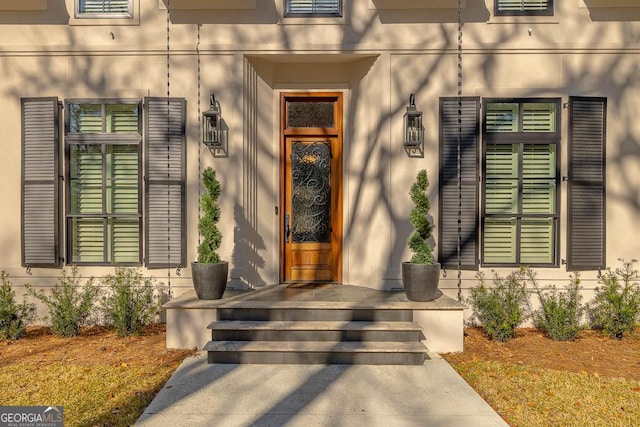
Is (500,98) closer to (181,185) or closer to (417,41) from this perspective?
(417,41)

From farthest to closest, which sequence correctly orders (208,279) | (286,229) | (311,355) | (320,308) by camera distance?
(286,229) < (208,279) < (320,308) < (311,355)

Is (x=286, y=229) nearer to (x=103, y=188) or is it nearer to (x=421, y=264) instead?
(x=421, y=264)

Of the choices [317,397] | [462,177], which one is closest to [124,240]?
[317,397]

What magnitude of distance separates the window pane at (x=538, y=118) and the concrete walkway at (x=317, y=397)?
10.6ft

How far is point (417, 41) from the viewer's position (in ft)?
17.7

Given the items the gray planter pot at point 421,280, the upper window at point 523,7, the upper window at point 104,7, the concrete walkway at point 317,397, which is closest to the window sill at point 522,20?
the upper window at point 523,7

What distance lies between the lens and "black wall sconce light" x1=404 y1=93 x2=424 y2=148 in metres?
5.24

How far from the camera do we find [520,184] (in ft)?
17.7

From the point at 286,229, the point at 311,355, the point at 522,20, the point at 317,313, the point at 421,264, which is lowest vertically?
the point at 311,355

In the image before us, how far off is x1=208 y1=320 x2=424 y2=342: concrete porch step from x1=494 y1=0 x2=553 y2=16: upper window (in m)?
4.17

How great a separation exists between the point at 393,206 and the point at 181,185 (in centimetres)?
275

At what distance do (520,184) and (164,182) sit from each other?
181 inches

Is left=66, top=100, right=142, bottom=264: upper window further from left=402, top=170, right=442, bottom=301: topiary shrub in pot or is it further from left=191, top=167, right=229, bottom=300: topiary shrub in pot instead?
left=402, top=170, right=442, bottom=301: topiary shrub in pot

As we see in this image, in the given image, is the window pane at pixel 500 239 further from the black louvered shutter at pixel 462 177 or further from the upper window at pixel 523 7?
the upper window at pixel 523 7
